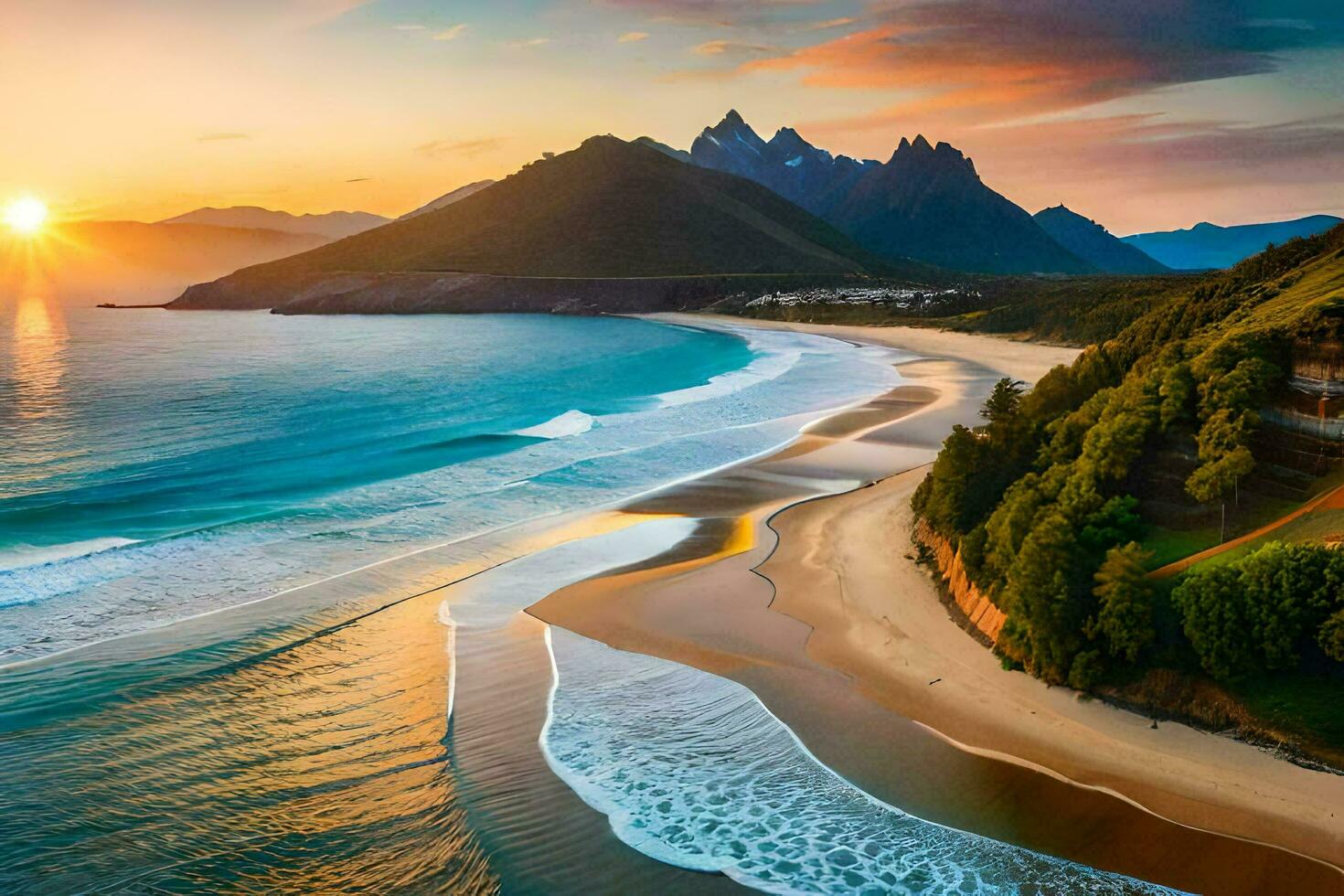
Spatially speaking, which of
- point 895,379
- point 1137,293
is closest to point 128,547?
point 895,379

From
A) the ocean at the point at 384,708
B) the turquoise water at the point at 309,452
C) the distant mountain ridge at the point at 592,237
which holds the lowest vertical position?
the ocean at the point at 384,708

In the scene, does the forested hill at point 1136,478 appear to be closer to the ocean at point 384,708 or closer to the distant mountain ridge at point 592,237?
the ocean at point 384,708

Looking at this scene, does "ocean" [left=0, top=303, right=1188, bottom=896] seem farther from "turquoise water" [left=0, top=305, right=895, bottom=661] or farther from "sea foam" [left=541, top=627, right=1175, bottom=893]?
"turquoise water" [left=0, top=305, right=895, bottom=661]

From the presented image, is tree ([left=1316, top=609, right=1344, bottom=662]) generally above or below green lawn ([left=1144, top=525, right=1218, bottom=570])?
below

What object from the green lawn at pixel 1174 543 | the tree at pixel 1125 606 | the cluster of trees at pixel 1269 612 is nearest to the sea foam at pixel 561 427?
the green lawn at pixel 1174 543

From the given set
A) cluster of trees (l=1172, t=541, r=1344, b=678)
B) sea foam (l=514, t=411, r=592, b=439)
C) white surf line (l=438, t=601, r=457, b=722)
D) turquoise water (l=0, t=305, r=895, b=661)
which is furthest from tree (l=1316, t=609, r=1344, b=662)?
sea foam (l=514, t=411, r=592, b=439)

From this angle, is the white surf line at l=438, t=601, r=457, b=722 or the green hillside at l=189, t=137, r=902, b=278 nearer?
the white surf line at l=438, t=601, r=457, b=722

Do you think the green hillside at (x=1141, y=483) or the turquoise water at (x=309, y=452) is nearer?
the green hillside at (x=1141, y=483)

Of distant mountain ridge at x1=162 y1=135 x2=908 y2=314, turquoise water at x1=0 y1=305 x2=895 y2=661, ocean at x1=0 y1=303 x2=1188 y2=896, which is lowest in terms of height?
ocean at x1=0 y1=303 x2=1188 y2=896
